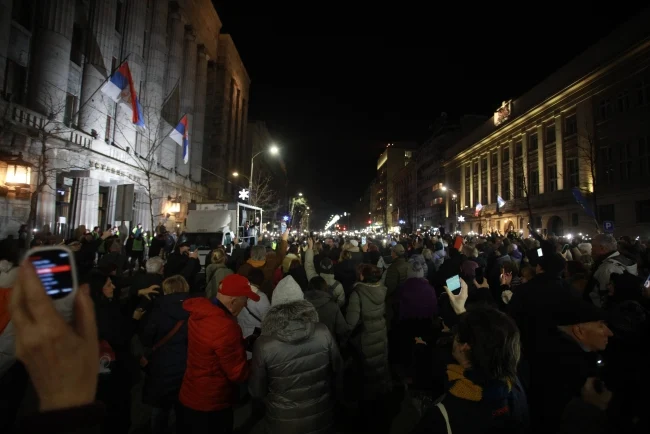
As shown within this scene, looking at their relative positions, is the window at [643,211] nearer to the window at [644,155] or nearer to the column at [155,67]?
the window at [644,155]

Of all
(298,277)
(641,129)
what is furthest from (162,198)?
(641,129)

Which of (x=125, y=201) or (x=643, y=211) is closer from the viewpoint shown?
(x=125, y=201)

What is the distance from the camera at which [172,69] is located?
1282 inches

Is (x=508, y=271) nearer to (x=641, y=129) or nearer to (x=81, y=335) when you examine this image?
(x=81, y=335)

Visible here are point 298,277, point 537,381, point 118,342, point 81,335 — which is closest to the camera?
point 81,335

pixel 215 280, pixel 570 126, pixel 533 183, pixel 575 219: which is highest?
pixel 570 126

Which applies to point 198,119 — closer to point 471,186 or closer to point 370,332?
point 370,332

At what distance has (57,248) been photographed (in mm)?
1023

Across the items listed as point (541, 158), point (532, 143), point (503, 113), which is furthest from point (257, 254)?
point (503, 113)

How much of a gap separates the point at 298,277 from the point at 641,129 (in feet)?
112

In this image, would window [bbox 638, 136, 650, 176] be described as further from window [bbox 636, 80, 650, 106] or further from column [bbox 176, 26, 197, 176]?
column [bbox 176, 26, 197, 176]

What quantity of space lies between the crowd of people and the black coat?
1 centimetres

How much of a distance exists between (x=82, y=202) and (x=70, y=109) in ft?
17.2

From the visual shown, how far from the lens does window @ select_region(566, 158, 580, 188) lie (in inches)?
1442
